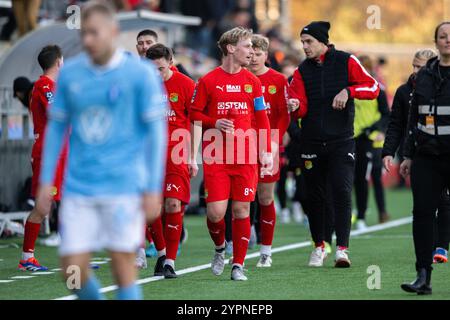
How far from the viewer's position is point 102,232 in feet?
26.3

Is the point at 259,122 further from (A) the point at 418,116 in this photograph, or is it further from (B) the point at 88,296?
(B) the point at 88,296

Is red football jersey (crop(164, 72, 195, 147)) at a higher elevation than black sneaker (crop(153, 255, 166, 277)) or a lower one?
higher

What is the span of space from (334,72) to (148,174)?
18.6ft

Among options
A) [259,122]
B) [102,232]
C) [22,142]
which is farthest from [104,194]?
[22,142]

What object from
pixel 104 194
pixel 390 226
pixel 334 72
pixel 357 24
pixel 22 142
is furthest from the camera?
pixel 357 24

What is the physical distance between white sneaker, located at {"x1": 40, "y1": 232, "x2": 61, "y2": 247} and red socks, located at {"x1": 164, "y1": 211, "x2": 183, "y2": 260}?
13.5 feet

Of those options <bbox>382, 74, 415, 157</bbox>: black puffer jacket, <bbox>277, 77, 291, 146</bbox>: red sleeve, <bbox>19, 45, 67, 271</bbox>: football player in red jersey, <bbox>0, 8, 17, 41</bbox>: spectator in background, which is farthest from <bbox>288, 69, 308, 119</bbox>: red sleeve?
<bbox>0, 8, 17, 41</bbox>: spectator in background

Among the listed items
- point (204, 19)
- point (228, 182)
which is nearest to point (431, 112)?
point (228, 182)

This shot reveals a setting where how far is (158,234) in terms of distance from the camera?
1301 centimetres

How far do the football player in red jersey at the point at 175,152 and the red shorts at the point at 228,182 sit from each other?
1.49ft

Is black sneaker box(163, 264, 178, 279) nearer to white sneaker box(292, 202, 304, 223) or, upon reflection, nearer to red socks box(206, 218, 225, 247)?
red socks box(206, 218, 225, 247)

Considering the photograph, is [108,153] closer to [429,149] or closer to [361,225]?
[429,149]

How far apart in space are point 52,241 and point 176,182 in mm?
4355

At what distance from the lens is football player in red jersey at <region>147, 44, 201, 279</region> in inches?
488
